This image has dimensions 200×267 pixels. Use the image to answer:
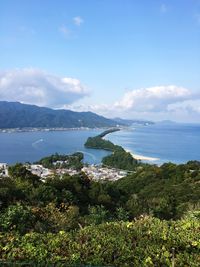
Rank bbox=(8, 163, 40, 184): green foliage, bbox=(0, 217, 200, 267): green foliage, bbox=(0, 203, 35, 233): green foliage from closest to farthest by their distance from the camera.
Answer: bbox=(0, 217, 200, 267): green foliage
bbox=(0, 203, 35, 233): green foliage
bbox=(8, 163, 40, 184): green foliage

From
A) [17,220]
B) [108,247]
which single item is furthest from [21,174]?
[108,247]

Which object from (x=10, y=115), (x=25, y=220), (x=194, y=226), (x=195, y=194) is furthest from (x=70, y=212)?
(x=10, y=115)

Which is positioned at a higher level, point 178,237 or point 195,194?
point 178,237

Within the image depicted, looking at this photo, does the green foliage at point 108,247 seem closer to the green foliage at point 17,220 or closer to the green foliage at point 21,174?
the green foliage at point 17,220

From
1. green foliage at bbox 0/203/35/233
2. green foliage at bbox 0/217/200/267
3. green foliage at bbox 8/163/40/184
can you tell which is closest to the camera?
green foliage at bbox 0/217/200/267

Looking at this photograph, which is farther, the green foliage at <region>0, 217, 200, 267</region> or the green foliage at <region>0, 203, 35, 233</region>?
the green foliage at <region>0, 203, 35, 233</region>

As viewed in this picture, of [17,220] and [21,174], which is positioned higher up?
[17,220]

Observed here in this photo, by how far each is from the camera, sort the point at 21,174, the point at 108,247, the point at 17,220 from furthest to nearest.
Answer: the point at 21,174
the point at 17,220
the point at 108,247

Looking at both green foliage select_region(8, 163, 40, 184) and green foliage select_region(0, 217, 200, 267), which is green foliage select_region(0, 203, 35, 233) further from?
green foliage select_region(8, 163, 40, 184)

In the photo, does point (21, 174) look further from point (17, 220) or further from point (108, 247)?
point (108, 247)

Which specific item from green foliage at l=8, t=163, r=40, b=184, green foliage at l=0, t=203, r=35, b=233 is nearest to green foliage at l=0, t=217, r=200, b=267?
green foliage at l=0, t=203, r=35, b=233

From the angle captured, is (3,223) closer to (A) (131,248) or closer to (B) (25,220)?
(B) (25,220)
